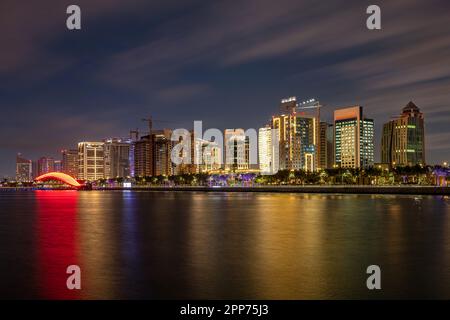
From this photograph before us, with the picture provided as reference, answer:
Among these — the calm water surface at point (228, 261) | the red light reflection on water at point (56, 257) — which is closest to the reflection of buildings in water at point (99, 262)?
the calm water surface at point (228, 261)

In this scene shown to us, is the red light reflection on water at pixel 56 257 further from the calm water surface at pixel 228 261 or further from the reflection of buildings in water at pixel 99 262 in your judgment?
the reflection of buildings in water at pixel 99 262

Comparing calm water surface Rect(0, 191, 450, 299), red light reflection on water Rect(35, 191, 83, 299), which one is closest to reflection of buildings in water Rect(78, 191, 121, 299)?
calm water surface Rect(0, 191, 450, 299)

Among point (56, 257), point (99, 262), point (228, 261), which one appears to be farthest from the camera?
point (56, 257)

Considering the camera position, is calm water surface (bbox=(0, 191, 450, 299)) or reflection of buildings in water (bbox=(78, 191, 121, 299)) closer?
calm water surface (bbox=(0, 191, 450, 299))

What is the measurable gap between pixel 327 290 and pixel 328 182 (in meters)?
160

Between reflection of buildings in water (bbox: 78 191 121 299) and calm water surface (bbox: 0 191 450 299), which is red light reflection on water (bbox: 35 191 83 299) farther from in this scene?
reflection of buildings in water (bbox: 78 191 121 299)

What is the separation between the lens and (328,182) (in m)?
170

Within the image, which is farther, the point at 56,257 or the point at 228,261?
the point at 56,257

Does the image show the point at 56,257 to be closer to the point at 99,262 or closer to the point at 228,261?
the point at 99,262

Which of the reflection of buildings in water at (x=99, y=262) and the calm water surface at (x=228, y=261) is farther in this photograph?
the reflection of buildings in water at (x=99, y=262)

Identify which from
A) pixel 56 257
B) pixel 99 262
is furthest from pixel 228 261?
pixel 56 257

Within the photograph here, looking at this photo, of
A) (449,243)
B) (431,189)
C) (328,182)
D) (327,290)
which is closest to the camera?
(327,290)
